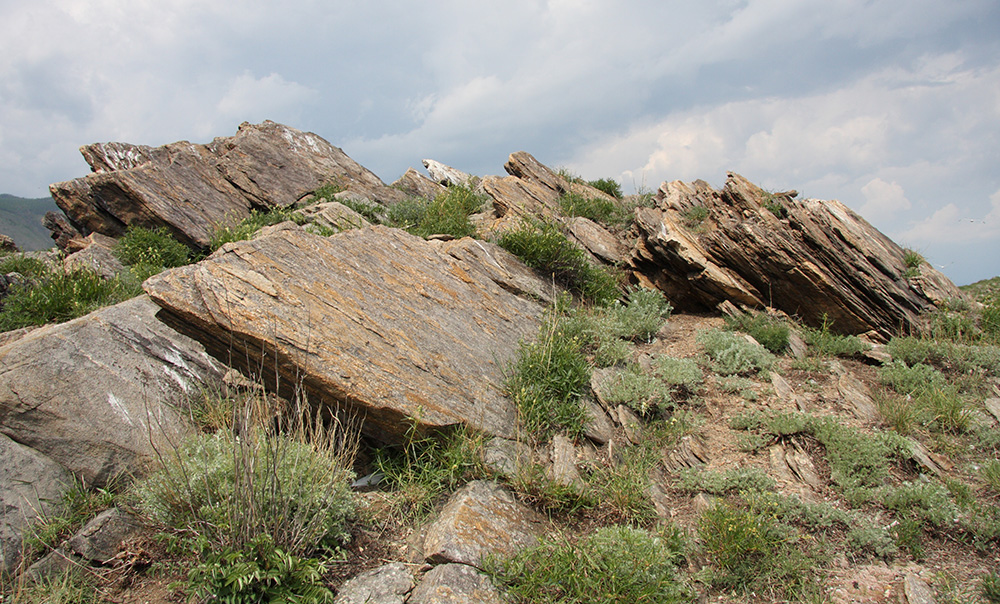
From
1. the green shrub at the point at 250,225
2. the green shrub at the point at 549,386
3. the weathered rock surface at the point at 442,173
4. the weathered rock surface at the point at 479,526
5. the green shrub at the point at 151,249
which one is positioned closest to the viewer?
the weathered rock surface at the point at 479,526

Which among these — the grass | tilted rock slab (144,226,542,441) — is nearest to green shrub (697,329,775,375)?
tilted rock slab (144,226,542,441)

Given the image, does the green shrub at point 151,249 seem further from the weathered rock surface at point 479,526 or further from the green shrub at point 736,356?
the green shrub at point 736,356

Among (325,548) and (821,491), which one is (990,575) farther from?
(325,548)

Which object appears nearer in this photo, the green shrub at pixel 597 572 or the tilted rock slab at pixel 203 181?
the green shrub at pixel 597 572

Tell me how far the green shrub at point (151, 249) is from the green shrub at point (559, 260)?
832 cm

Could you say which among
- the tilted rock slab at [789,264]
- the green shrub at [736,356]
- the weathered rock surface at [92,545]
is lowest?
the weathered rock surface at [92,545]

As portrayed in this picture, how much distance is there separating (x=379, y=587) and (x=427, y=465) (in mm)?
1364

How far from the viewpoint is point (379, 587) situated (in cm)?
426

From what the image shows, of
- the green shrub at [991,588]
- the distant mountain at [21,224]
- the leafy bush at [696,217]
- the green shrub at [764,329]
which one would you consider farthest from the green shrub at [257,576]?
the distant mountain at [21,224]

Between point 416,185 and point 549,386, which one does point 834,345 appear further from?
point 416,185

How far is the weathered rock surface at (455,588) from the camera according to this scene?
13.1ft

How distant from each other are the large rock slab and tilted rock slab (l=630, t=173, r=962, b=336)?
9.08 meters

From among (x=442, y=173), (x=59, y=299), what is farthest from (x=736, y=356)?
(x=442, y=173)

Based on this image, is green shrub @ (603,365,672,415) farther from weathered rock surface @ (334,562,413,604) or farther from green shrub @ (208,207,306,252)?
green shrub @ (208,207,306,252)
